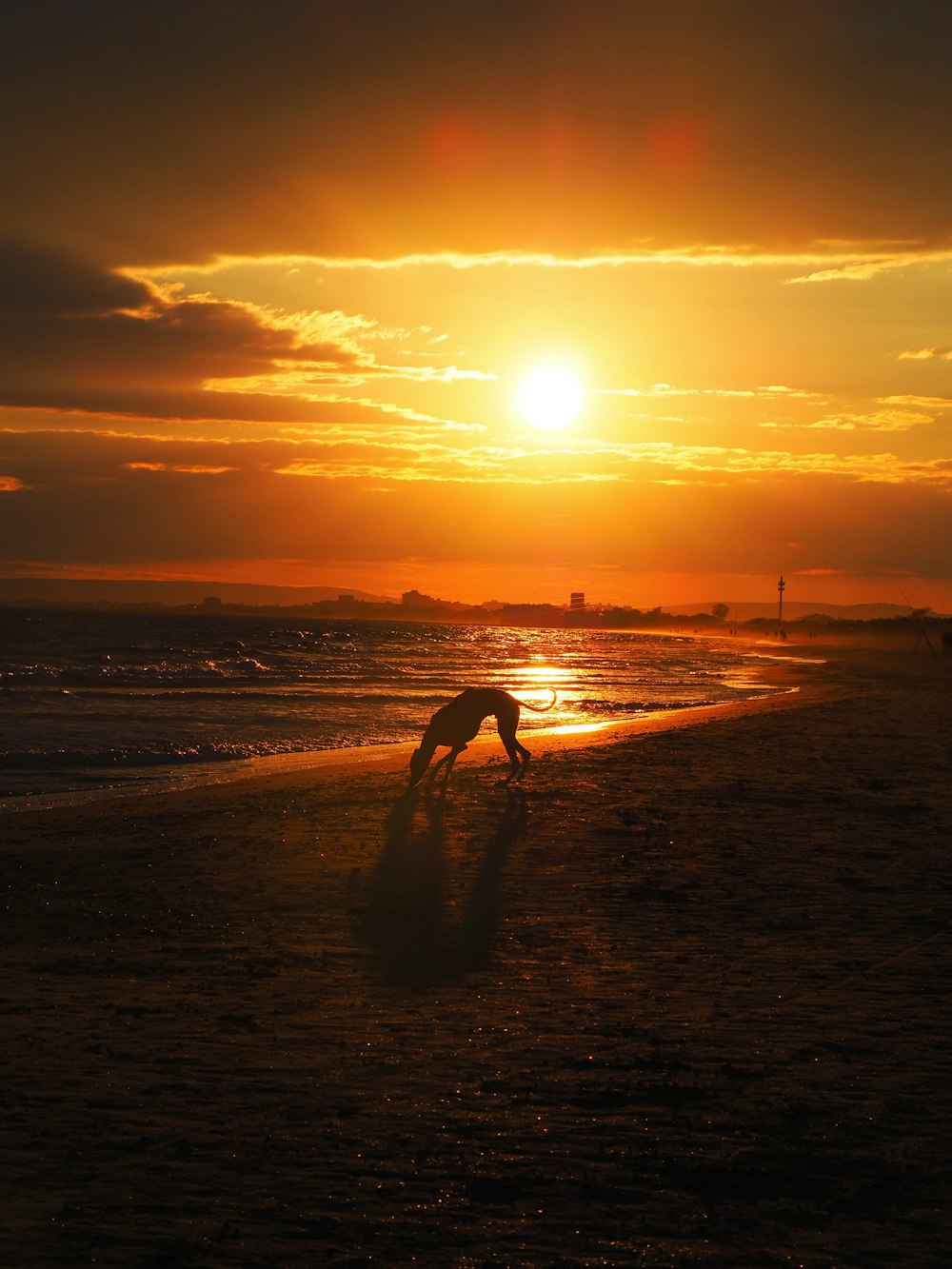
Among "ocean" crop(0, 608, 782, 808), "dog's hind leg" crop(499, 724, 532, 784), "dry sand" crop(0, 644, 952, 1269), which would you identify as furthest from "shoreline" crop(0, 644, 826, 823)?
"dry sand" crop(0, 644, 952, 1269)

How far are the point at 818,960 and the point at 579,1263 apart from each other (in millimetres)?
3914

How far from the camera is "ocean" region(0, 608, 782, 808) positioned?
18.8 metres

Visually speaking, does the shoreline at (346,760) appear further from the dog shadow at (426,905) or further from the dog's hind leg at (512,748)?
the dog shadow at (426,905)

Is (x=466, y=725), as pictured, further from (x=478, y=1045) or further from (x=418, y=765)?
(x=478, y=1045)

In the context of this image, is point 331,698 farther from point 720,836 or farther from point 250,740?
point 720,836

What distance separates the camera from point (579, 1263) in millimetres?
3877

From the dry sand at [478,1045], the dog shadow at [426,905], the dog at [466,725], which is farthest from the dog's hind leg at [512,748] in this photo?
the dry sand at [478,1045]

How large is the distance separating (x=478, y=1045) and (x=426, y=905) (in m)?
3.14

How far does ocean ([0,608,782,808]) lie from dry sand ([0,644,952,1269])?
6447mm

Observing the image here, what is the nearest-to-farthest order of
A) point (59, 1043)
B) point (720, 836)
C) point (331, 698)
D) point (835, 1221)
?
1. point (835, 1221)
2. point (59, 1043)
3. point (720, 836)
4. point (331, 698)

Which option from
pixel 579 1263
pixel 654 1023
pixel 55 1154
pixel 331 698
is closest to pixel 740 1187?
pixel 579 1263

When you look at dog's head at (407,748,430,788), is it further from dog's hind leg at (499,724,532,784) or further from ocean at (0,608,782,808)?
ocean at (0,608,782,808)

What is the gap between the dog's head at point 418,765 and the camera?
51.1ft

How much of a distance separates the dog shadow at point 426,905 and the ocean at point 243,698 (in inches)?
218
